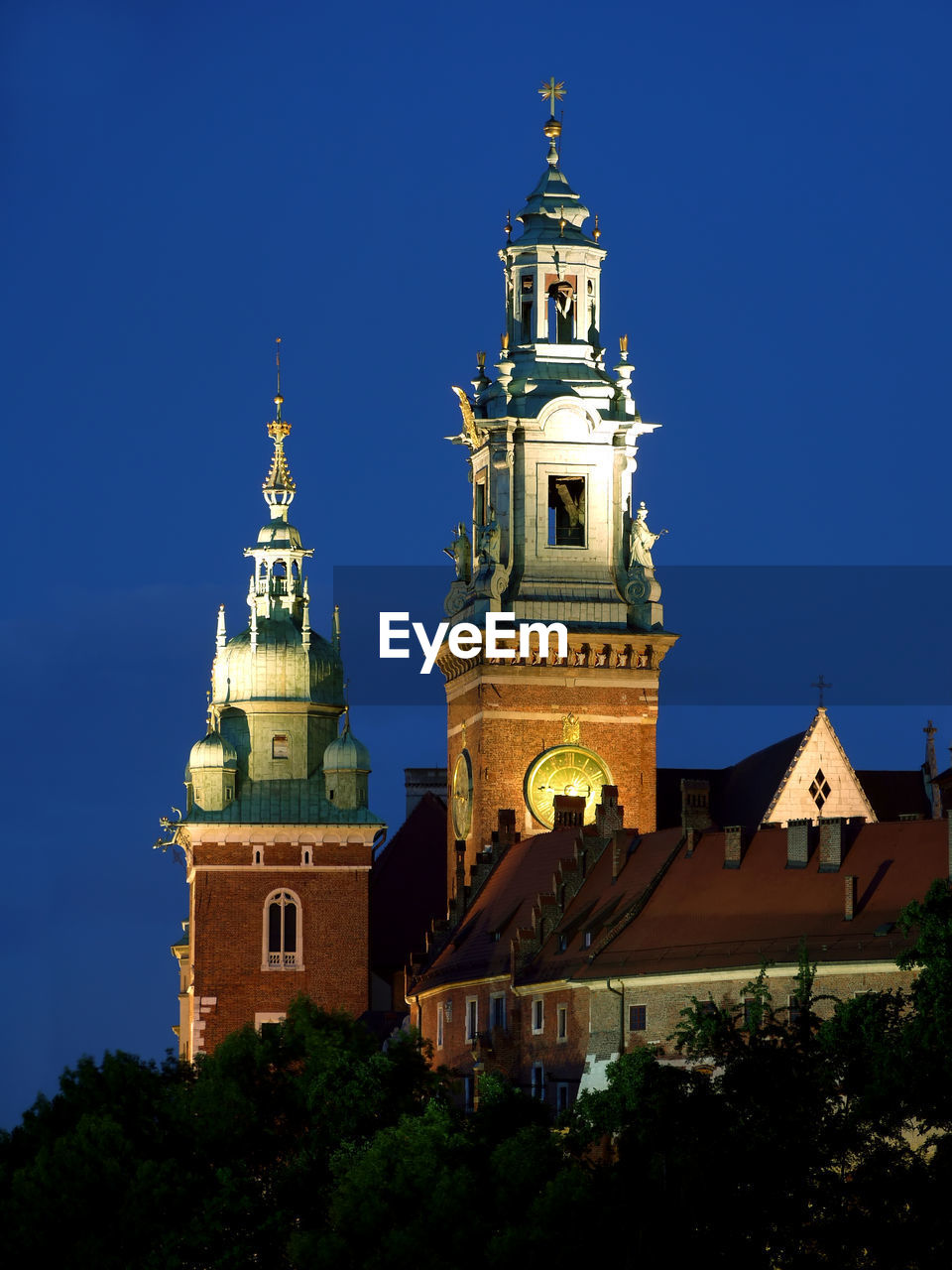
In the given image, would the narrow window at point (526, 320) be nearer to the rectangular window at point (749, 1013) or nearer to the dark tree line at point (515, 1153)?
the dark tree line at point (515, 1153)

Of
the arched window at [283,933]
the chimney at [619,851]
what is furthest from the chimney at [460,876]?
the chimney at [619,851]

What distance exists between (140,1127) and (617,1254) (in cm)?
2235

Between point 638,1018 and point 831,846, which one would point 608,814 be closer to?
point 638,1018

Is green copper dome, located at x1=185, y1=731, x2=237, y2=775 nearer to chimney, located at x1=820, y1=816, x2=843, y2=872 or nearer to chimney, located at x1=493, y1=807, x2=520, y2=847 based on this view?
chimney, located at x1=493, y1=807, x2=520, y2=847

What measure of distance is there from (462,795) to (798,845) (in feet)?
102

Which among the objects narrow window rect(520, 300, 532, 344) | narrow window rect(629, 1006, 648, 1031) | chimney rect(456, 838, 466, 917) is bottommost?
narrow window rect(629, 1006, 648, 1031)

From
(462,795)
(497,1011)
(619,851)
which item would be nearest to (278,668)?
(462,795)

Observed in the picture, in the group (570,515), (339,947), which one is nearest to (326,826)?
(339,947)

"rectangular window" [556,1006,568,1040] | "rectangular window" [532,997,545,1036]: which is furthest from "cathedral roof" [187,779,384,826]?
"rectangular window" [556,1006,568,1040]

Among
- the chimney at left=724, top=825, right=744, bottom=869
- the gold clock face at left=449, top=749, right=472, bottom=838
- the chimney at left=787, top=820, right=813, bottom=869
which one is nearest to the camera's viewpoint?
the chimney at left=787, top=820, right=813, bottom=869

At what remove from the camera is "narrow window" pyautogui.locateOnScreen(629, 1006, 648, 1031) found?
123 meters

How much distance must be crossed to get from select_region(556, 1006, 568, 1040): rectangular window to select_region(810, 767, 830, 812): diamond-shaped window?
72.3ft

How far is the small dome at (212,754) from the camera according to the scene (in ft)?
525

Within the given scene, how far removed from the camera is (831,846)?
12088 centimetres
